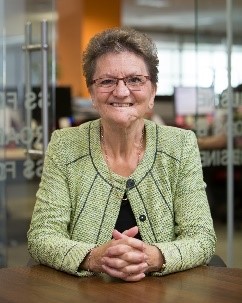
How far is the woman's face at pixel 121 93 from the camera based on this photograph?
2326mm

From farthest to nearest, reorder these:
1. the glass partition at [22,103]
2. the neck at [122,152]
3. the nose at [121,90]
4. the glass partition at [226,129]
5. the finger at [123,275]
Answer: the glass partition at [226,129], the glass partition at [22,103], the neck at [122,152], the nose at [121,90], the finger at [123,275]

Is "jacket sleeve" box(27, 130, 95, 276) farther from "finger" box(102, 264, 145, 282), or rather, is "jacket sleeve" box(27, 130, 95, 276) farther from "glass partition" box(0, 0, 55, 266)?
"glass partition" box(0, 0, 55, 266)

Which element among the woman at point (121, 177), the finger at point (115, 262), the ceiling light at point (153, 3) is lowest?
the finger at point (115, 262)

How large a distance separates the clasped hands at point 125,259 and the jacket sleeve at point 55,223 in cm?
6

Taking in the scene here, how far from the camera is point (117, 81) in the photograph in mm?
2334

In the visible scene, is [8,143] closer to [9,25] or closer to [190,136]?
[9,25]

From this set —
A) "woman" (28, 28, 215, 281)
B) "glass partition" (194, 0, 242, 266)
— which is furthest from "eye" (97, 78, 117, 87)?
"glass partition" (194, 0, 242, 266)

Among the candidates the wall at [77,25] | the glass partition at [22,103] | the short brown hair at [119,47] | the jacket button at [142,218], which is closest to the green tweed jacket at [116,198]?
the jacket button at [142,218]

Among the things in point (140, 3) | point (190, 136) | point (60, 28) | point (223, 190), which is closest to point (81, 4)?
point (60, 28)

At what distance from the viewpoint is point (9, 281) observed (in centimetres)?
199

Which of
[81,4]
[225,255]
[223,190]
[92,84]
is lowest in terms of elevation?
[225,255]

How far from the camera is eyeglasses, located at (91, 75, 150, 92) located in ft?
7.66

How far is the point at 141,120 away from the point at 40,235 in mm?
546

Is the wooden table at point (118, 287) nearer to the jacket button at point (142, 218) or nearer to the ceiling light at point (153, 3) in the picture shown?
the jacket button at point (142, 218)
